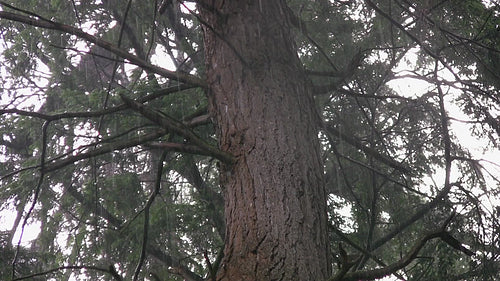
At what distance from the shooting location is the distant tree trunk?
8.12 ft

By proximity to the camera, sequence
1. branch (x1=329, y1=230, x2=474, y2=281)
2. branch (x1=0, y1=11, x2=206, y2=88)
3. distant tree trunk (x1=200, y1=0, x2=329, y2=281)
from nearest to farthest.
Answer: branch (x1=329, y1=230, x2=474, y2=281) → distant tree trunk (x1=200, y1=0, x2=329, y2=281) → branch (x1=0, y1=11, x2=206, y2=88)

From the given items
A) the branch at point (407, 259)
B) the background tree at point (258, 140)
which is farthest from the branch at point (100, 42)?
the branch at point (407, 259)

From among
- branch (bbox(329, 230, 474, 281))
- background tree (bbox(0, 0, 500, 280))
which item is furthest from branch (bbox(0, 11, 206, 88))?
branch (bbox(329, 230, 474, 281))

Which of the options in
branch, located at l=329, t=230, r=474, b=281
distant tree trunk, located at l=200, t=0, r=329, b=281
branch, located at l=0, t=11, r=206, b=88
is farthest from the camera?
branch, located at l=0, t=11, r=206, b=88

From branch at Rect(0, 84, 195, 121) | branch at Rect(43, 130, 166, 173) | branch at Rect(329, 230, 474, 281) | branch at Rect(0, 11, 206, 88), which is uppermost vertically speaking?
branch at Rect(0, 11, 206, 88)

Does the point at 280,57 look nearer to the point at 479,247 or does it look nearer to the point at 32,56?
the point at 479,247

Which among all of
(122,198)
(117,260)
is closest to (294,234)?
(122,198)

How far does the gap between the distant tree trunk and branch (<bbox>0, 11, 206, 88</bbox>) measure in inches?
6.6

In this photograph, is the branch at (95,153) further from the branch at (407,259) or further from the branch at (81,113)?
the branch at (407,259)

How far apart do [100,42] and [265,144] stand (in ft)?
3.67

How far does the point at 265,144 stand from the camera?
2.77m

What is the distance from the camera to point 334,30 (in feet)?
26.5

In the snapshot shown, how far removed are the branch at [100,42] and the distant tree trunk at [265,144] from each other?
0.55 feet

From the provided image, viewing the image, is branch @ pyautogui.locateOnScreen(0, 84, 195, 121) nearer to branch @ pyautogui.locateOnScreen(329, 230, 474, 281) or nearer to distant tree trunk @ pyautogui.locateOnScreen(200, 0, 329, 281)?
distant tree trunk @ pyautogui.locateOnScreen(200, 0, 329, 281)
